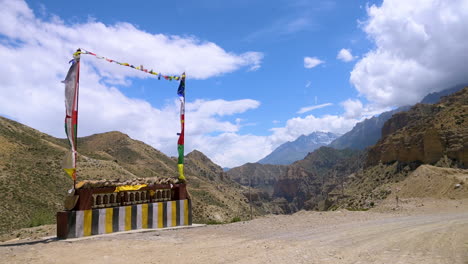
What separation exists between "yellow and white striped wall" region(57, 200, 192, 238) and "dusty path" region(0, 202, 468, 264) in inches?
36.2

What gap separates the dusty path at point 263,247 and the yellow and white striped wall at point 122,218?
3.02 ft

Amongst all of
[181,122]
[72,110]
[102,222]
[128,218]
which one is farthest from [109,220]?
[181,122]

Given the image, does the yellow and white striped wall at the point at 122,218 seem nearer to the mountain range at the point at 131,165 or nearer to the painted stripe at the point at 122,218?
the painted stripe at the point at 122,218

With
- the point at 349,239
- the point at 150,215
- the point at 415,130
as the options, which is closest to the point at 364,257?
the point at 349,239

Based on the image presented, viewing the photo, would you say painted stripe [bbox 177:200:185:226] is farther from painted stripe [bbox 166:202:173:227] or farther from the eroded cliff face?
the eroded cliff face

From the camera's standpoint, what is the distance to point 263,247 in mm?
8531

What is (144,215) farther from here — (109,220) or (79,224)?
(79,224)

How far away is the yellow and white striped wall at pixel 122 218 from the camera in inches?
422

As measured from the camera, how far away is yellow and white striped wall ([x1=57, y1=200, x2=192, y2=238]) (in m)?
10.7

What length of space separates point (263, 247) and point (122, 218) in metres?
5.71

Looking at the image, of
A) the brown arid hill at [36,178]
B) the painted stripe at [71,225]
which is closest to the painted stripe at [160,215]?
the painted stripe at [71,225]

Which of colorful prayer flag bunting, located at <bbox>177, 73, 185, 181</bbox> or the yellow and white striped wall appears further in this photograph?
colorful prayer flag bunting, located at <bbox>177, 73, 185, 181</bbox>

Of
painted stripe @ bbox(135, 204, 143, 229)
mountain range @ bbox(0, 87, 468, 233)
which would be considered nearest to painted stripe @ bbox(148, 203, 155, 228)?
painted stripe @ bbox(135, 204, 143, 229)

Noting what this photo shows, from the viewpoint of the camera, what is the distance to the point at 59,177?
43.3 m
